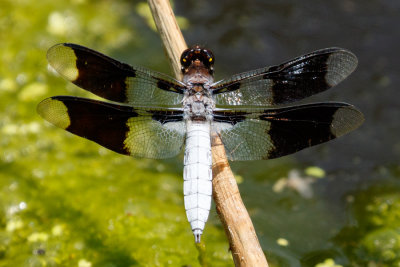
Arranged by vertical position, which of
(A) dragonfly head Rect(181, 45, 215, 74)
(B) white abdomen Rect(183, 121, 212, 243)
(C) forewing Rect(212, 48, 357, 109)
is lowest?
(B) white abdomen Rect(183, 121, 212, 243)

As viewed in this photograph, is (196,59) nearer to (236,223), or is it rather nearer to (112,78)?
(112,78)

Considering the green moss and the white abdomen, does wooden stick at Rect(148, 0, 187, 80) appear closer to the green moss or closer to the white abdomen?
the white abdomen

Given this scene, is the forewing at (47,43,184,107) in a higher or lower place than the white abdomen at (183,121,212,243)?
higher

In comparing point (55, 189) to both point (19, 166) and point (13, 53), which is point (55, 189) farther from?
point (13, 53)

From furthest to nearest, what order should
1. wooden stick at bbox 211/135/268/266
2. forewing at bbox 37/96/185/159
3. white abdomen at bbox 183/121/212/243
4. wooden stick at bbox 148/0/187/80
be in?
wooden stick at bbox 148/0/187/80, forewing at bbox 37/96/185/159, white abdomen at bbox 183/121/212/243, wooden stick at bbox 211/135/268/266

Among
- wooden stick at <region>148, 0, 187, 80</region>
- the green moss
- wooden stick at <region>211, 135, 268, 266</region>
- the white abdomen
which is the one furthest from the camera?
the green moss

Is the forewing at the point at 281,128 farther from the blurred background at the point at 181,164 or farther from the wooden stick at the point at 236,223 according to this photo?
the blurred background at the point at 181,164

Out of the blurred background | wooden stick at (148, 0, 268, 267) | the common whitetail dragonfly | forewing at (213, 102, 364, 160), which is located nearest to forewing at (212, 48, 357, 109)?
the common whitetail dragonfly
